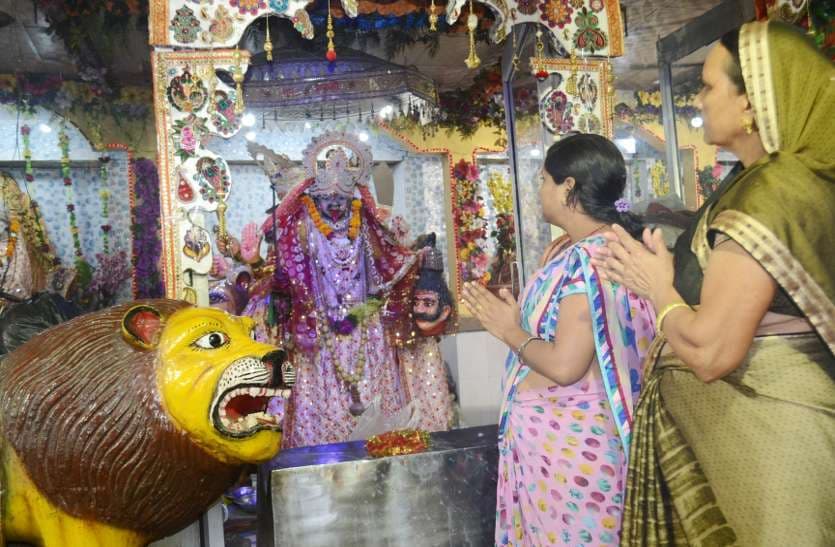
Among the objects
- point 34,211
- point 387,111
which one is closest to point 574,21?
point 387,111

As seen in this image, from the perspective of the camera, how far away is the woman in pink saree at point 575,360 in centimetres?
196

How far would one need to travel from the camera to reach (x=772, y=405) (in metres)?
1.35

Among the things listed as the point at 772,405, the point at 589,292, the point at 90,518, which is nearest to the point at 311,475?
the point at 90,518

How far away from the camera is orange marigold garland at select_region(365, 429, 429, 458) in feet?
8.57

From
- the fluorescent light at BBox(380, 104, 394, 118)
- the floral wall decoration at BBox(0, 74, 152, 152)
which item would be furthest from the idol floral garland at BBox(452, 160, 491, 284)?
the floral wall decoration at BBox(0, 74, 152, 152)

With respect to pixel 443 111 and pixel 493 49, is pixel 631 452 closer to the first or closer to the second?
pixel 493 49

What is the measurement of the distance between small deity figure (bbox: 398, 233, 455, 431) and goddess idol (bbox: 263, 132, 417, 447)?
0.37 feet

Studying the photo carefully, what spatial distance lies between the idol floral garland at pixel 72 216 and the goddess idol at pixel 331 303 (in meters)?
2.94

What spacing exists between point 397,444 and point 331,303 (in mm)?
1903

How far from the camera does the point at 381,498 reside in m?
2.54

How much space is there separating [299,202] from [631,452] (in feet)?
10.8

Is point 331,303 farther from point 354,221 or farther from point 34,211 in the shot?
point 34,211

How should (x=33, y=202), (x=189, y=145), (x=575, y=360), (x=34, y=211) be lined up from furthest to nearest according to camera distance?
(x=33, y=202) → (x=34, y=211) → (x=189, y=145) → (x=575, y=360)

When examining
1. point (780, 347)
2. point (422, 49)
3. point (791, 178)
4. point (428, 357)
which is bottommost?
point (428, 357)
